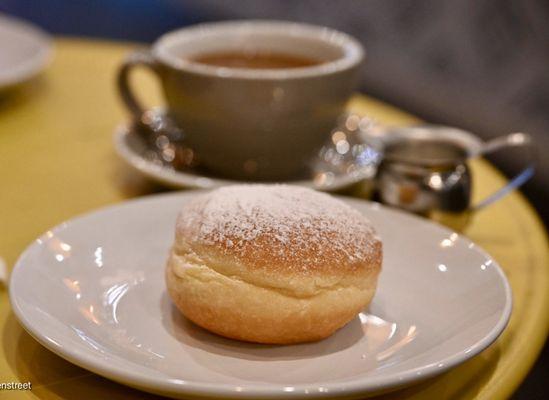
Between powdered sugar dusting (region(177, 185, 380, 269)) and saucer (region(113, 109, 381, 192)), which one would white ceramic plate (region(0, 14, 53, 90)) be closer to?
saucer (region(113, 109, 381, 192))

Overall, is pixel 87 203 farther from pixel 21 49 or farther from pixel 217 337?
pixel 21 49

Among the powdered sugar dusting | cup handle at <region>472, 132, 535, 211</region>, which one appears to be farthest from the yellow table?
the powdered sugar dusting

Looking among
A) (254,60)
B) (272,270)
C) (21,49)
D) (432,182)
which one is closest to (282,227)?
(272,270)

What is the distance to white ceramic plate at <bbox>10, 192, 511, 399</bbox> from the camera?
1.89 ft

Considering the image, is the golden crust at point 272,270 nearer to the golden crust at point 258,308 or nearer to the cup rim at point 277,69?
the golden crust at point 258,308

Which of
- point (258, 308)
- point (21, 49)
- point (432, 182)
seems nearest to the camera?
point (258, 308)

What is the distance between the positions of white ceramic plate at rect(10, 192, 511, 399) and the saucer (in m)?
0.13

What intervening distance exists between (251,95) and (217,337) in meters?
0.45

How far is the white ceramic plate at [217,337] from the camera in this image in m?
0.58

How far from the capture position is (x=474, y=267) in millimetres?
762

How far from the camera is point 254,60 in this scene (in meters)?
1.19

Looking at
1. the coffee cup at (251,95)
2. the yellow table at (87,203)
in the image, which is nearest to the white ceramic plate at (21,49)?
the yellow table at (87,203)

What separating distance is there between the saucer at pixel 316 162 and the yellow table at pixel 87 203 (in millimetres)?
40

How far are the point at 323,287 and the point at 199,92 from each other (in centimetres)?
47
